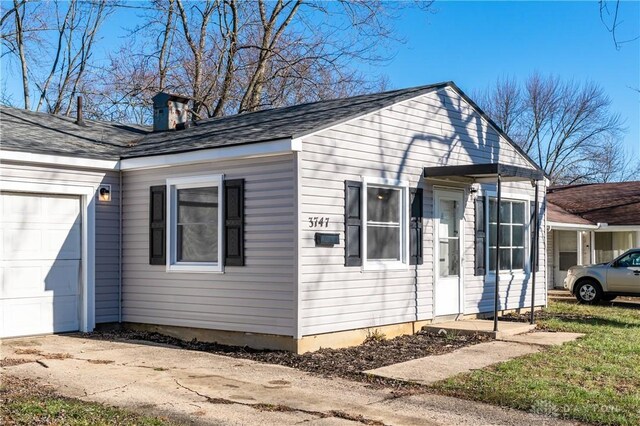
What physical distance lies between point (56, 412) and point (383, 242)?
5913 mm

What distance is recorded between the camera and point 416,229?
1150 centimetres

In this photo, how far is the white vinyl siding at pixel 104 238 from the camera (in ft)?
36.7

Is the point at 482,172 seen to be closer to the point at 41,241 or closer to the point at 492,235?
the point at 492,235

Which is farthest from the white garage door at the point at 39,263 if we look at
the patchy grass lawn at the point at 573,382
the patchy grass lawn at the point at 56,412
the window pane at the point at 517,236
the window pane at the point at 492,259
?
the window pane at the point at 517,236

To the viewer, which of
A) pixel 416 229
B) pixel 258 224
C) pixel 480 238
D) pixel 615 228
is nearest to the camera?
pixel 258 224

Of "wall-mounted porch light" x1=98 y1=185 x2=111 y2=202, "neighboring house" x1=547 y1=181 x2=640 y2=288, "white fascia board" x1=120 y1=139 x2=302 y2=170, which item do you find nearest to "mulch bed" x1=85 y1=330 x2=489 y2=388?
"wall-mounted porch light" x1=98 y1=185 x2=111 y2=202

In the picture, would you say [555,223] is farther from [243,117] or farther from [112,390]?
[112,390]

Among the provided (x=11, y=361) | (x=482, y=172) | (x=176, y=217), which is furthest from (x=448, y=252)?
(x=11, y=361)

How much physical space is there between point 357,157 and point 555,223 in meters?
11.8

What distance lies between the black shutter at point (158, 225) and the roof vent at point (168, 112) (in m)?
2.95

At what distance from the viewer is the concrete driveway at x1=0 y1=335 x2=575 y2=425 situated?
6453 millimetres

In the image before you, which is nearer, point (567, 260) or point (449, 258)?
point (449, 258)

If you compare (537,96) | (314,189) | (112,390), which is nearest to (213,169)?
(314,189)

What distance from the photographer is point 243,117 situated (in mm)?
13242
